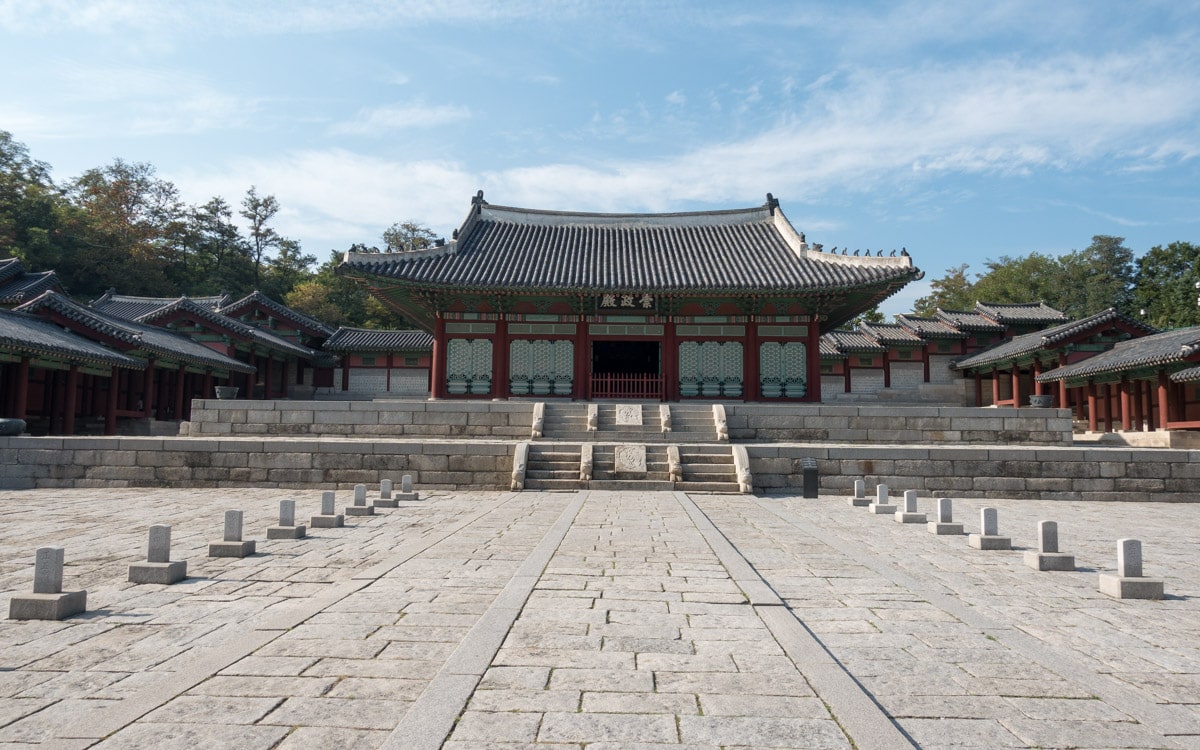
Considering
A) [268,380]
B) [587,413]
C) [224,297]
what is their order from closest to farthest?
[587,413] → [268,380] → [224,297]

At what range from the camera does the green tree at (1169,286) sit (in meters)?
49.7

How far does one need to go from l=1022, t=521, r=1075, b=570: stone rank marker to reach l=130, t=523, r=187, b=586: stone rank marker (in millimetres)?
8547

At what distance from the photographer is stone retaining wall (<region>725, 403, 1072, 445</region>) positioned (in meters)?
18.0

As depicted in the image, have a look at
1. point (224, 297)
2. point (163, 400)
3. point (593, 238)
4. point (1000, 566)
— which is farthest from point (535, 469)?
point (224, 297)

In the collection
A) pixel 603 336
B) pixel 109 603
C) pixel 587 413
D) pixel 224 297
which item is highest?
pixel 224 297

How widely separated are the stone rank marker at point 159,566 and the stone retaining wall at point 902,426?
14.0m

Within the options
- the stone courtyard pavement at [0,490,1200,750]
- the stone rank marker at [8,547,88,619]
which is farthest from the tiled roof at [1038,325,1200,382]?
the stone rank marker at [8,547,88,619]

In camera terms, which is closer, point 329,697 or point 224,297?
point 329,697

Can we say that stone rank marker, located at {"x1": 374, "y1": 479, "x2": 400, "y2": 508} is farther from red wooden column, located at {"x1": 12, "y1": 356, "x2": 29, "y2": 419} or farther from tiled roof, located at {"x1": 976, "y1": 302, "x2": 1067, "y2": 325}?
tiled roof, located at {"x1": 976, "y1": 302, "x2": 1067, "y2": 325}

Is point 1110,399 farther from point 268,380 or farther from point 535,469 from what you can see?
point 268,380

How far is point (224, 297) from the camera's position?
130 ft

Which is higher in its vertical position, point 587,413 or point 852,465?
point 587,413

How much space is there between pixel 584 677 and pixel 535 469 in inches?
446

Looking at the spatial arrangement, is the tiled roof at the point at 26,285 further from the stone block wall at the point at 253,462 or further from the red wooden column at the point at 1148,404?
the red wooden column at the point at 1148,404
